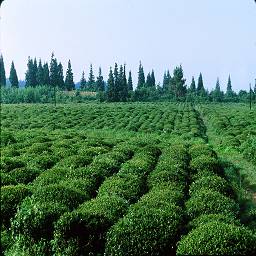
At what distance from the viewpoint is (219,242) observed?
13844mm

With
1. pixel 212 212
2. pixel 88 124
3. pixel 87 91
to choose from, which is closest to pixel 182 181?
pixel 212 212

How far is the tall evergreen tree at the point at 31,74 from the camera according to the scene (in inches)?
6339

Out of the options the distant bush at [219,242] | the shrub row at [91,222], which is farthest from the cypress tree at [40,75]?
the distant bush at [219,242]

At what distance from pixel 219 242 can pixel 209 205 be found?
487cm

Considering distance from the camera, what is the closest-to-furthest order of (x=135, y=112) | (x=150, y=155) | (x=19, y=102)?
(x=150, y=155), (x=135, y=112), (x=19, y=102)

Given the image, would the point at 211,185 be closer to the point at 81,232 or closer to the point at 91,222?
the point at 91,222

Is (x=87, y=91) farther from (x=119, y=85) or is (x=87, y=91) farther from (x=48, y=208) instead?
(x=48, y=208)

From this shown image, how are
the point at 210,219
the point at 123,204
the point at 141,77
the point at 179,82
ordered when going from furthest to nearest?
1. the point at 141,77
2. the point at 179,82
3. the point at 123,204
4. the point at 210,219

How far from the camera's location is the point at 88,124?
71.8 meters

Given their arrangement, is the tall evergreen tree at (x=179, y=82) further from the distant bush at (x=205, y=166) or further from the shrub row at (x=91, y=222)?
the shrub row at (x=91, y=222)

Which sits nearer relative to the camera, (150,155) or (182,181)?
(182,181)

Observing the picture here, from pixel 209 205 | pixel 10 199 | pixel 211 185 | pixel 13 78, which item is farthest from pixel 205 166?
pixel 13 78

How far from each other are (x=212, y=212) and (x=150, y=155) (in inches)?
532

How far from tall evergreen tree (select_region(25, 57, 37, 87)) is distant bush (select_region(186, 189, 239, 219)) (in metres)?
147
